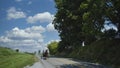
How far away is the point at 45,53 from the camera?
57531mm

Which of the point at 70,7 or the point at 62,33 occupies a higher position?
the point at 70,7

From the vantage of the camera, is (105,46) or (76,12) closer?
(105,46)

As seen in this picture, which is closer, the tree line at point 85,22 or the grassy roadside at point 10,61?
the grassy roadside at point 10,61

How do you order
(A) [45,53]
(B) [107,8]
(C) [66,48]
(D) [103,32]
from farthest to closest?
(C) [66,48] → (A) [45,53] → (D) [103,32] → (B) [107,8]

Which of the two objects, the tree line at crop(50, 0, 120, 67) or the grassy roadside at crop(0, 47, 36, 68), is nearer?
the grassy roadside at crop(0, 47, 36, 68)

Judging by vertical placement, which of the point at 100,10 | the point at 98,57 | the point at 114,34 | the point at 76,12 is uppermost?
the point at 76,12

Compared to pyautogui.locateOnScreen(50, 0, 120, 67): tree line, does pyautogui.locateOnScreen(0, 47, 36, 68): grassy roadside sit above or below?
below

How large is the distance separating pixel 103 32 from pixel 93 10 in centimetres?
445

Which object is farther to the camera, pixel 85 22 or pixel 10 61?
→ pixel 85 22

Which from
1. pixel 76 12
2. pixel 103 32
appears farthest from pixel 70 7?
pixel 103 32

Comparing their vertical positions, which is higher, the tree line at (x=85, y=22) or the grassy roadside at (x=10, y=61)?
the tree line at (x=85, y=22)

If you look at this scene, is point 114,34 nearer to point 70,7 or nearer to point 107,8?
point 107,8

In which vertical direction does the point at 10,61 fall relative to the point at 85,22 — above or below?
below

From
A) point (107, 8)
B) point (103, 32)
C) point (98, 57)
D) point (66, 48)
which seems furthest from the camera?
point (66, 48)
